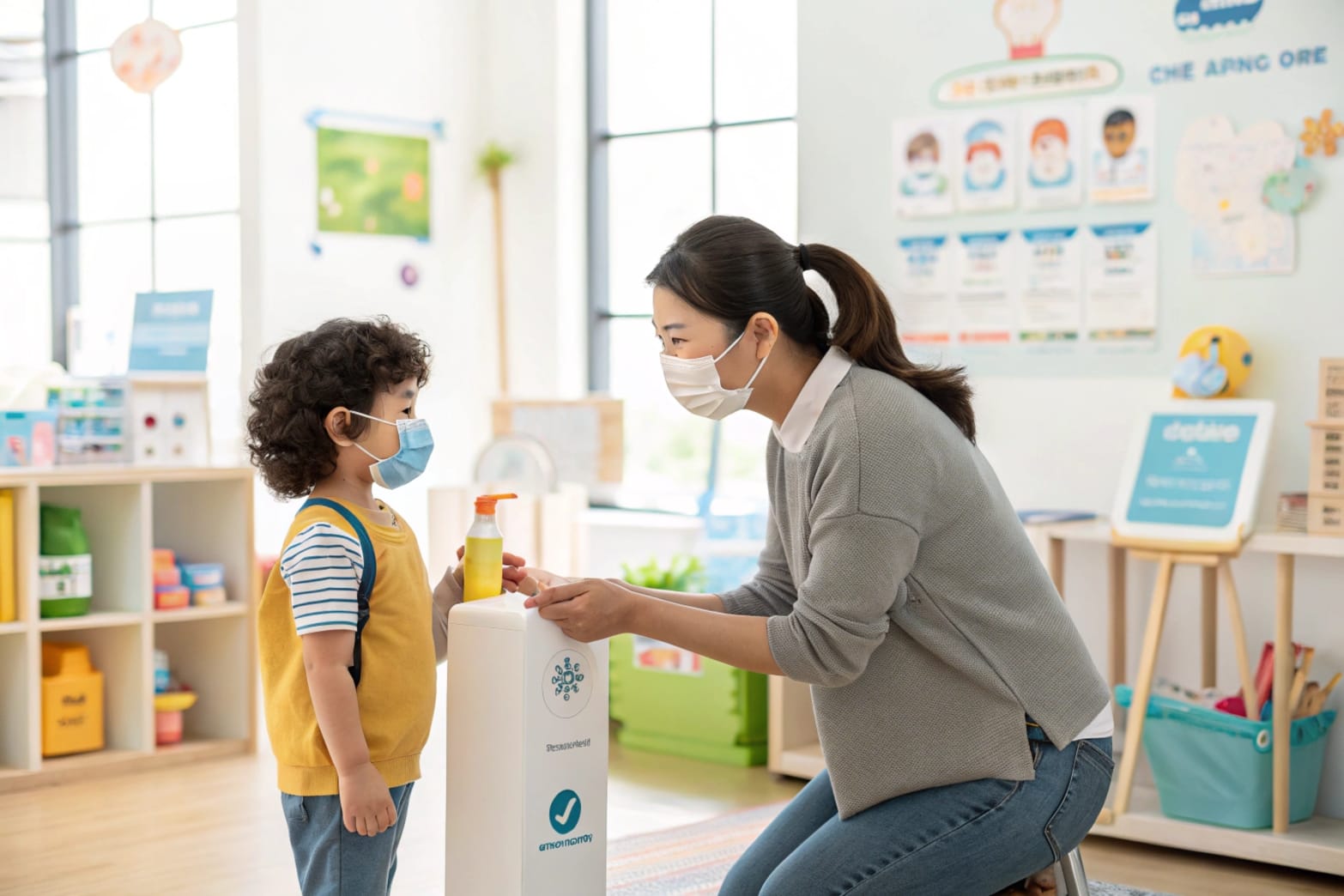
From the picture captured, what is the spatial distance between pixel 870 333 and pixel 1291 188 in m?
1.66

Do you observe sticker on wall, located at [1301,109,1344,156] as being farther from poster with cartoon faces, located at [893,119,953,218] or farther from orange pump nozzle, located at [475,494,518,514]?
orange pump nozzle, located at [475,494,518,514]

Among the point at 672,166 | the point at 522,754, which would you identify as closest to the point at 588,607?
the point at 522,754

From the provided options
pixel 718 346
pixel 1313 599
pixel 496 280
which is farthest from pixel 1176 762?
pixel 496 280

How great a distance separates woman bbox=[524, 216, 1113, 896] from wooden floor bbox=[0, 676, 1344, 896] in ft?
4.19

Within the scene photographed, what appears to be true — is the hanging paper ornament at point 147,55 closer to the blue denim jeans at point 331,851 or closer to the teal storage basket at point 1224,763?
the blue denim jeans at point 331,851

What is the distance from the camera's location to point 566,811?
1777 mm

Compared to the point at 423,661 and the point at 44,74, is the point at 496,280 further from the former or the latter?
the point at 423,661

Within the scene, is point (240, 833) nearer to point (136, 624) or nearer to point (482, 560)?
point (136, 624)

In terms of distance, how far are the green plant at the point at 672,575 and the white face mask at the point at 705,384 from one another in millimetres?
2156

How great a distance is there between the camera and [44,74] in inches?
242

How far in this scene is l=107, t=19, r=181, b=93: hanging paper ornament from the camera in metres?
4.47

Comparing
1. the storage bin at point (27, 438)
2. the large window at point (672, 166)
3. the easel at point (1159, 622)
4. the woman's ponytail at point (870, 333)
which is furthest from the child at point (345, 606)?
the large window at point (672, 166)

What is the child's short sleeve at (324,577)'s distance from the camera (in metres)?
1.77

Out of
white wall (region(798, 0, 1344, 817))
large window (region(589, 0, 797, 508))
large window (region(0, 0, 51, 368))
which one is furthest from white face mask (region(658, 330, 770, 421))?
large window (region(0, 0, 51, 368))
